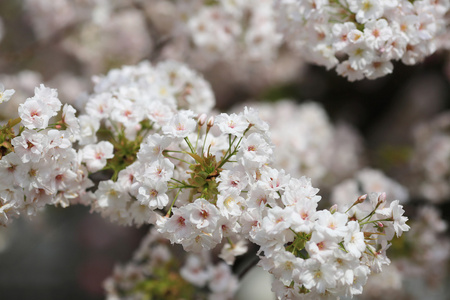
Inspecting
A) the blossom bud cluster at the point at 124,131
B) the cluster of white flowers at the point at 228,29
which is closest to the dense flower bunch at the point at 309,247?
the blossom bud cluster at the point at 124,131

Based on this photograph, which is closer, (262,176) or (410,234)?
(262,176)

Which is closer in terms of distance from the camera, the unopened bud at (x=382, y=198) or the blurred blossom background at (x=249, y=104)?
the unopened bud at (x=382, y=198)

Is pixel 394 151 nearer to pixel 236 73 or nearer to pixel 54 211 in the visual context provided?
pixel 236 73

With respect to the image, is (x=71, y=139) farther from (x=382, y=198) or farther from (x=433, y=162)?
(x=433, y=162)

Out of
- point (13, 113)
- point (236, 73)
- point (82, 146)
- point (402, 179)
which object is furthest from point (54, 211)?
point (402, 179)

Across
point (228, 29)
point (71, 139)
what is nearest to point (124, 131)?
point (71, 139)

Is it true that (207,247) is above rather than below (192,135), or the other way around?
below

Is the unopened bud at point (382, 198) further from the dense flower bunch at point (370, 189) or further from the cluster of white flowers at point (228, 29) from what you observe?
the cluster of white flowers at point (228, 29)

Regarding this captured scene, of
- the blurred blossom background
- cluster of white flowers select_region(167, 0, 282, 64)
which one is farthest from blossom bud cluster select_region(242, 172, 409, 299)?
cluster of white flowers select_region(167, 0, 282, 64)
